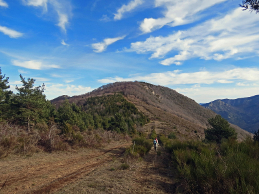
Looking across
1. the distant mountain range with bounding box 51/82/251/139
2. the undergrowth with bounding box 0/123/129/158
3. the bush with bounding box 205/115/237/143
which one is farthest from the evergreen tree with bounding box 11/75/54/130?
the bush with bounding box 205/115/237/143

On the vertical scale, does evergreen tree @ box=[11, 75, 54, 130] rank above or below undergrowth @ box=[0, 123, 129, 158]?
above

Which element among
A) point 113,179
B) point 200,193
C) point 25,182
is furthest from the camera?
point 113,179

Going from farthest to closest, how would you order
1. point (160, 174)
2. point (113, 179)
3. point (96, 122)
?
point (96, 122), point (160, 174), point (113, 179)

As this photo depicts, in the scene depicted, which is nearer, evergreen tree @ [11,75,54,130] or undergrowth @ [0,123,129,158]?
undergrowth @ [0,123,129,158]

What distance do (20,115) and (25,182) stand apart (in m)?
11.2

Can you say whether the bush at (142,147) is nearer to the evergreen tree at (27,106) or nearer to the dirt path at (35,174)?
Answer: the dirt path at (35,174)

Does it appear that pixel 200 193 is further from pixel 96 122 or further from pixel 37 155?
pixel 96 122

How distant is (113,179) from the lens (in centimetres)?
621

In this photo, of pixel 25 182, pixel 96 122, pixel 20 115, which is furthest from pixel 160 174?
pixel 96 122

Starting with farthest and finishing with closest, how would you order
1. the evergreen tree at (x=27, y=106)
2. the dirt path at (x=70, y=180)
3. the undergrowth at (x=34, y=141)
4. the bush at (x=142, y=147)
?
the evergreen tree at (x=27, y=106) → the bush at (x=142, y=147) → the undergrowth at (x=34, y=141) → the dirt path at (x=70, y=180)

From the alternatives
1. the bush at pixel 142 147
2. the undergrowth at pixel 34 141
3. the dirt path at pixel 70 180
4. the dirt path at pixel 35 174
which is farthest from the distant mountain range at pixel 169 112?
the dirt path at pixel 35 174

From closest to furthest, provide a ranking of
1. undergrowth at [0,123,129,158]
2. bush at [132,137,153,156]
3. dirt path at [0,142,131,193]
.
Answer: dirt path at [0,142,131,193] → undergrowth at [0,123,129,158] → bush at [132,137,153,156]

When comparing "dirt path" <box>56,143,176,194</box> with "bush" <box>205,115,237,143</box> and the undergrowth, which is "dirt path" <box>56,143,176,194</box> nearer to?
the undergrowth

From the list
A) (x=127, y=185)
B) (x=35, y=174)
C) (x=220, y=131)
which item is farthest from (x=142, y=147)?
(x=220, y=131)
